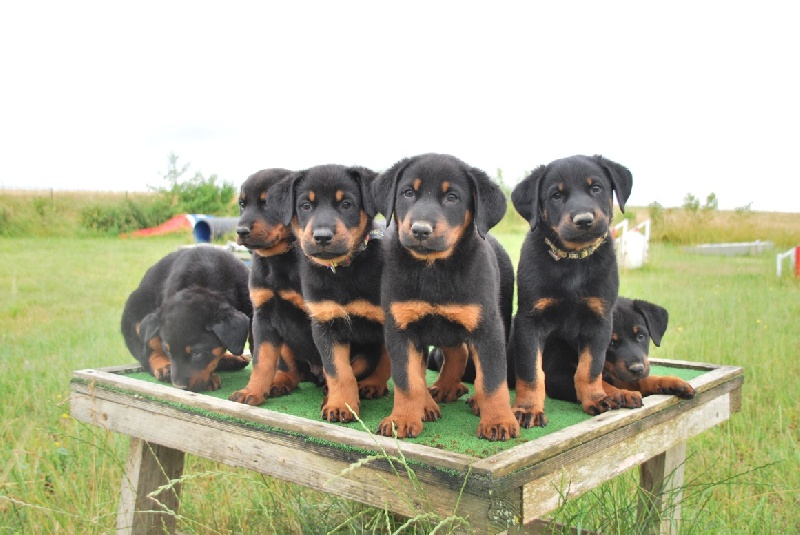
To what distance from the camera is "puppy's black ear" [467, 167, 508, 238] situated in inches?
107

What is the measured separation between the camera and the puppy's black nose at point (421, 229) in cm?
251

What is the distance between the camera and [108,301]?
830 cm

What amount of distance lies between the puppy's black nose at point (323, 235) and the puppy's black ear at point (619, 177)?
1.22 metres

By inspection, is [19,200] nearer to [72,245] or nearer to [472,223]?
[72,245]

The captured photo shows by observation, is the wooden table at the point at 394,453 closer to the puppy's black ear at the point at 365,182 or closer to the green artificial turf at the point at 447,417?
the green artificial turf at the point at 447,417

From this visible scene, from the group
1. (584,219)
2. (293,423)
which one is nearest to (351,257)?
(293,423)

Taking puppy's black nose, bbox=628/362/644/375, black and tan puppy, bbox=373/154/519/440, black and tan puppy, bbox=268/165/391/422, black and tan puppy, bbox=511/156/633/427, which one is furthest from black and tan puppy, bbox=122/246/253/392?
puppy's black nose, bbox=628/362/644/375

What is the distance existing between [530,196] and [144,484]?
2.65 meters

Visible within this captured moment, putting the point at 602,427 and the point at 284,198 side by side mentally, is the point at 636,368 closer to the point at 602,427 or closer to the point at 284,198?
the point at 602,427

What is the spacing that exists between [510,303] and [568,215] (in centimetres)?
90

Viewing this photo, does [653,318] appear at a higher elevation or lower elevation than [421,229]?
lower

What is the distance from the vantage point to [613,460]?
2.90 metres

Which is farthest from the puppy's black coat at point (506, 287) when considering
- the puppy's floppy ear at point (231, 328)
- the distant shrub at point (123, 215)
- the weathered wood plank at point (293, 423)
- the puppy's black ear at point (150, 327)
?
the distant shrub at point (123, 215)

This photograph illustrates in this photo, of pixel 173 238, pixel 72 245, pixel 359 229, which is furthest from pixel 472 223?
pixel 173 238
